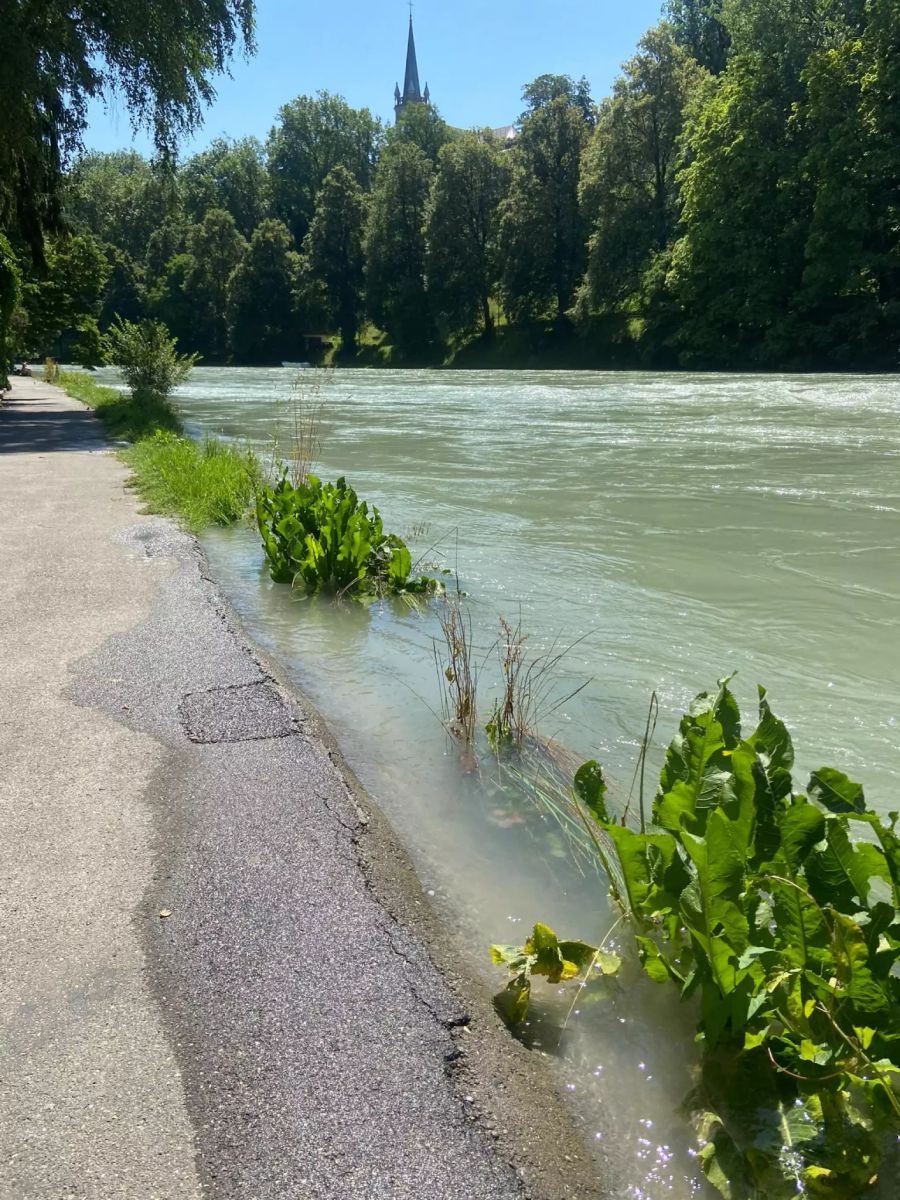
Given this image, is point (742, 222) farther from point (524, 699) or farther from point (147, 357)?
point (524, 699)

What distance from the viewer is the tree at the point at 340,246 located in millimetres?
78500

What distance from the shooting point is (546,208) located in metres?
61.0

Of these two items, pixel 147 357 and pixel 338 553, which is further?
pixel 147 357

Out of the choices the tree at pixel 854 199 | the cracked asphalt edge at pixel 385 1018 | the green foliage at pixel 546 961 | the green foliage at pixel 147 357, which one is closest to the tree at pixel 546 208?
the tree at pixel 854 199

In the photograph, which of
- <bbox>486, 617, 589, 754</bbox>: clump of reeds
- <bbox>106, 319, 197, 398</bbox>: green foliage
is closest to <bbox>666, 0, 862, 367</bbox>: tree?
<bbox>106, 319, 197, 398</bbox>: green foliage

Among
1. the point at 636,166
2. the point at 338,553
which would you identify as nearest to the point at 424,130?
the point at 636,166

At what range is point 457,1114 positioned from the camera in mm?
2086

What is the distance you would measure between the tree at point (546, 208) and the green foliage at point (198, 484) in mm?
53483

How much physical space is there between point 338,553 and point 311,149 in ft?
352

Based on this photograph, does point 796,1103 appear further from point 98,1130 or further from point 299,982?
point 98,1130

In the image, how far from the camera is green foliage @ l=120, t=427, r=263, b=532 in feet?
32.9

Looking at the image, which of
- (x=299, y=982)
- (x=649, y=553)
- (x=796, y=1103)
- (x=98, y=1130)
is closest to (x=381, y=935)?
(x=299, y=982)

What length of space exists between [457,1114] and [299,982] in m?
0.61

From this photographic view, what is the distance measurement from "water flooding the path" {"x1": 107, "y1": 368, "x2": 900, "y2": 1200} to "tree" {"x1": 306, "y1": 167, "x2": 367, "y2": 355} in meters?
67.2
